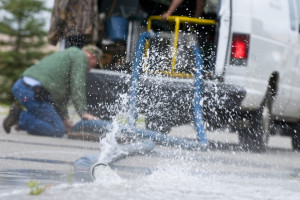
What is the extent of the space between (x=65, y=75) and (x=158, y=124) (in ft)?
3.96

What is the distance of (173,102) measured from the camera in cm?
855

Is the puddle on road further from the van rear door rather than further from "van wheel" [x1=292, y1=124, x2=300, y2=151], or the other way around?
"van wheel" [x1=292, y1=124, x2=300, y2=151]

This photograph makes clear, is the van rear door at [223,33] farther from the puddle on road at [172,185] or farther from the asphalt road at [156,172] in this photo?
the puddle on road at [172,185]

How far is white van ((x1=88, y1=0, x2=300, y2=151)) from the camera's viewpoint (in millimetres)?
8453

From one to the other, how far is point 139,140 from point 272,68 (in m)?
1.75

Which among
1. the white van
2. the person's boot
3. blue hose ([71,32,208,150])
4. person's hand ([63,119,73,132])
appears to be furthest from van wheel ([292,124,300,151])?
the person's boot

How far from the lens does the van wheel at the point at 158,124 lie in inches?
349

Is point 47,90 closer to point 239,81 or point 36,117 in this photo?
point 36,117

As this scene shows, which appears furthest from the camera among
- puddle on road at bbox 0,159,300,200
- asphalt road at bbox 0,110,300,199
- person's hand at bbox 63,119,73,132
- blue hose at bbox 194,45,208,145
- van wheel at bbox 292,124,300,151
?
van wheel at bbox 292,124,300,151

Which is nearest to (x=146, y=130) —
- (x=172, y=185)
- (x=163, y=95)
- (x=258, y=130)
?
(x=163, y=95)

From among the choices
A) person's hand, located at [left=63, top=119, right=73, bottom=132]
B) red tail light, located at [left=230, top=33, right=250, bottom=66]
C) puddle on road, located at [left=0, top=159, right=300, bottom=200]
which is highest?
red tail light, located at [left=230, top=33, right=250, bottom=66]

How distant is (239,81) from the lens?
332 inches

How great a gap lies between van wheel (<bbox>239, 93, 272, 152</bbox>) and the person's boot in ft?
8.18

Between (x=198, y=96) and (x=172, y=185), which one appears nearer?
(x=172, y=185)
